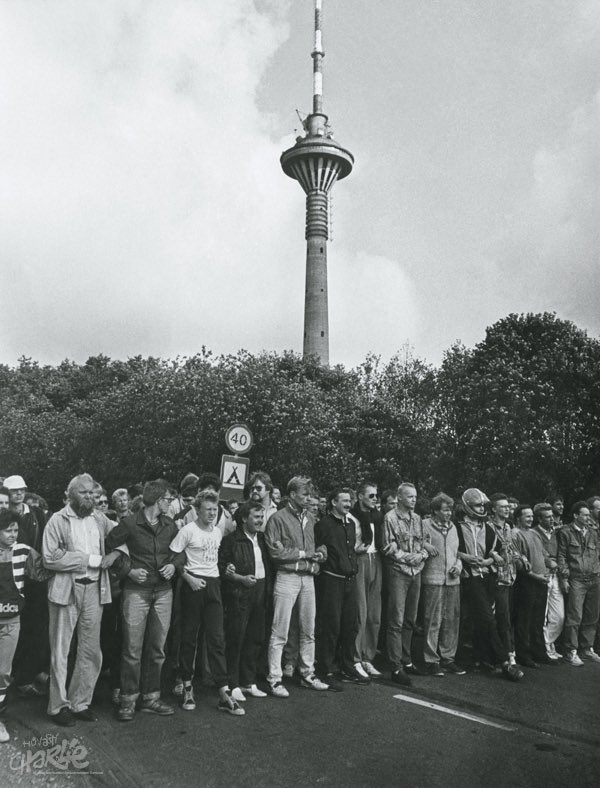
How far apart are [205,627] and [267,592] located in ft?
3.26

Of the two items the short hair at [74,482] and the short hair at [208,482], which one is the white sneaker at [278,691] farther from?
the short hair at [74,482]

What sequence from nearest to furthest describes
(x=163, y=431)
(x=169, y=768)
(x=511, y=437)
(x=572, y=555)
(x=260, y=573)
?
(x=169, y=768)
(x=260, y=573)
(x=572, y=555)
(x=511, y=437)
(x=163, y=431)

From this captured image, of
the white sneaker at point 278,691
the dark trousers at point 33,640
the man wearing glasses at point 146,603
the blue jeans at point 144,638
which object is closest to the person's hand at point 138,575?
the man wearing glasses at point 146,603

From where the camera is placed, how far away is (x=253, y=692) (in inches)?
270

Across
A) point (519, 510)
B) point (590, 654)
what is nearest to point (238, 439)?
point (519, 510)

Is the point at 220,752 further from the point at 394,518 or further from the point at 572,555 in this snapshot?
the point at 572,555

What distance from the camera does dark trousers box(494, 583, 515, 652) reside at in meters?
8.31

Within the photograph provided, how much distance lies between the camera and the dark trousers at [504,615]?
27.3 feet

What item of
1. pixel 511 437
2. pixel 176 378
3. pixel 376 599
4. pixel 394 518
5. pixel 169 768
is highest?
pixel 176 378

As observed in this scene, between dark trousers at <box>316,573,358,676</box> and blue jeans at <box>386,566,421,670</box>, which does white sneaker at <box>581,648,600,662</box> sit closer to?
blue jeans at <box>386,566,421,670</box>

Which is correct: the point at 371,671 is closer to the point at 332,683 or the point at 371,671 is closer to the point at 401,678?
the point at 401,678

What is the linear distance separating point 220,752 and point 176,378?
2676cm

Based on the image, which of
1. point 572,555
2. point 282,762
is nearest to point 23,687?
point 282,762

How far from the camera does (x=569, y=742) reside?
19.0 feet
